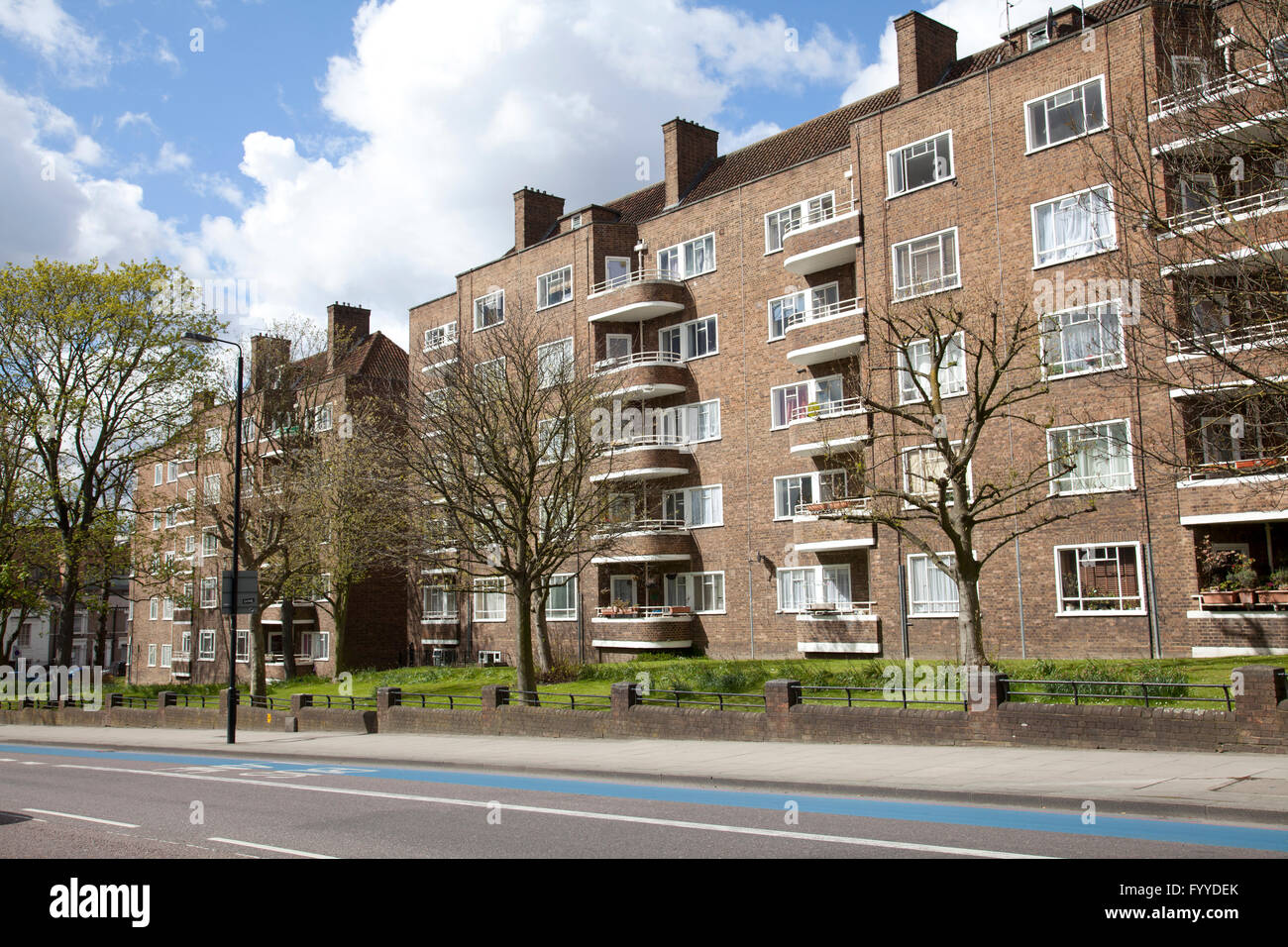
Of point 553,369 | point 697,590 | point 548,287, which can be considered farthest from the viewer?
point 548,287

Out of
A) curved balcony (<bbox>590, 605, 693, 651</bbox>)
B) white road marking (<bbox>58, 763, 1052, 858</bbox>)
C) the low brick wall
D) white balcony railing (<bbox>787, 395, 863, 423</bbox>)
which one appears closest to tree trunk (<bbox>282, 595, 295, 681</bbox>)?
curved balcony (<bbox>590, 605, 693, 651</bbox>)

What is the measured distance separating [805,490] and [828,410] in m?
3.15

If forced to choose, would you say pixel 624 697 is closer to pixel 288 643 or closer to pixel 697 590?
pixel 697 590

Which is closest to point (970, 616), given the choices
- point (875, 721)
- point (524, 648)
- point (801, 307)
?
point (875, 721)

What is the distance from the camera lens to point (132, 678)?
221 feet

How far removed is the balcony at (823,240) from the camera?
1296 inches

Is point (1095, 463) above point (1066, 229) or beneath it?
beneath

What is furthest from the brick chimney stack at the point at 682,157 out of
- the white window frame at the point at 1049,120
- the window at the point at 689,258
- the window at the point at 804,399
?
the white window frame at the point at 1049,120

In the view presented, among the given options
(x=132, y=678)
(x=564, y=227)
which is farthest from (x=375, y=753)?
(x=132, y=678)

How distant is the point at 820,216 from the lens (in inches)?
1374

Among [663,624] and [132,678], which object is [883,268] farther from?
[132,678]

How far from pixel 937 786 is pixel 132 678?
67904mm

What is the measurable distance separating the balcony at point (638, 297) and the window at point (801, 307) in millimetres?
4519

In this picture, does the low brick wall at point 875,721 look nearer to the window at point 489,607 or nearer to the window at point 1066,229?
the window at point 1066,229
